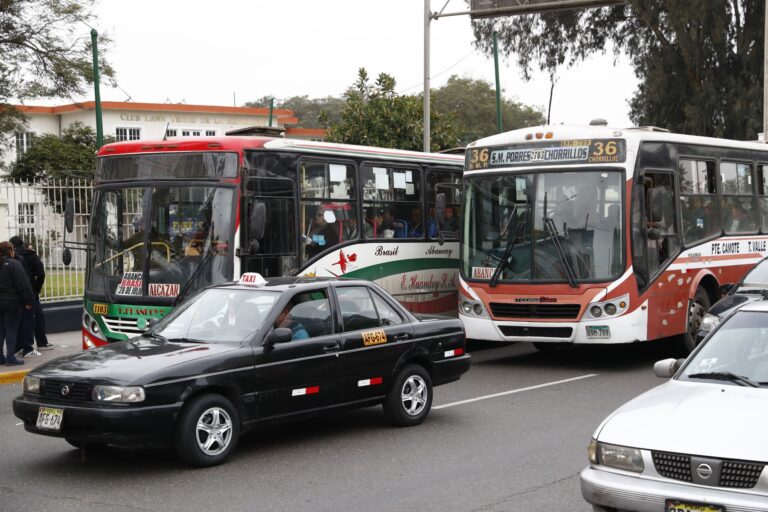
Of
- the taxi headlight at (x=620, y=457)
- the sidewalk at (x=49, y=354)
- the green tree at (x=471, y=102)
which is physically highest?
the green tree at (x=471, y=102)

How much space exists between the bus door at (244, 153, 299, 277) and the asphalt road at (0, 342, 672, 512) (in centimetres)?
277

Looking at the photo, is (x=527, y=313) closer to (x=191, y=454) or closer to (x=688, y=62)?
(x=191, y=454)

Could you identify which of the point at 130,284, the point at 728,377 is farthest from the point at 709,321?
the point at 130,284

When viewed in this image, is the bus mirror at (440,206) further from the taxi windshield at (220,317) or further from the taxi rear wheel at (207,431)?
the taxi rear wheel at (207,431)

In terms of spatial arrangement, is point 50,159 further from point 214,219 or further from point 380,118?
point 214,219

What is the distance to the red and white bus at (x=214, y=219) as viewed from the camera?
12758 millimetres

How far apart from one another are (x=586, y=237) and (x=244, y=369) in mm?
6607

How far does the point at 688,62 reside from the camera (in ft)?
122

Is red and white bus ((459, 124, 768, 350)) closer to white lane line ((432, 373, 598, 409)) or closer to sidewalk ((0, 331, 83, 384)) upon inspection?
white lane line ((432, 373, 598, 409))

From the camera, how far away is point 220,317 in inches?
368

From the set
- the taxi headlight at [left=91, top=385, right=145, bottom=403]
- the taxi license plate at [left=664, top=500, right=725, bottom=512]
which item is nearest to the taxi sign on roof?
the taxi headlight at [left=91, top=385, right=145, bottom=403]

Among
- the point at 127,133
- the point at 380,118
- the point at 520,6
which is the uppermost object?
the point at 127,133

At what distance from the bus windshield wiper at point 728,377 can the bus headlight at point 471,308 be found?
7914mm

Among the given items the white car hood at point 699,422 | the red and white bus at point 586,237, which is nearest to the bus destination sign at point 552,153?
the red and white bus at point 586,237
